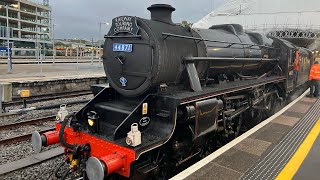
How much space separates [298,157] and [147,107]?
310cm

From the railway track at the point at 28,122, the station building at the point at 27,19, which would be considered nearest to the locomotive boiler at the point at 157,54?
the railway track at the point at 28,122

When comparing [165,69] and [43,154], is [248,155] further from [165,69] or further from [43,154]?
[43,154]

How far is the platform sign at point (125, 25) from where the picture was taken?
4.84 m

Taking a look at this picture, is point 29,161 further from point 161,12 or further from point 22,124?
point 161,12

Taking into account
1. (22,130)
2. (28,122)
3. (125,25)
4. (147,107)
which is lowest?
(22,130)

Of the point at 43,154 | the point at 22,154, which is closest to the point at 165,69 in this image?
the point at 43,154

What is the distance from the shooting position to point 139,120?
15.3 feet

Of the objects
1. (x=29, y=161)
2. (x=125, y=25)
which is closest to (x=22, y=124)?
(x=29, y=161)

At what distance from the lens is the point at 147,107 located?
15.7ft

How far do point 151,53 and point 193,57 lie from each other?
1112mm

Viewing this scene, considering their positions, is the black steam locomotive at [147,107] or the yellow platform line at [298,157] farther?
the yellow platform line at [298,157]

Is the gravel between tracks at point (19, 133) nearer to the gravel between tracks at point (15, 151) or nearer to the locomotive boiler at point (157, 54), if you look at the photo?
the gravel between tracks at point (15, 151)

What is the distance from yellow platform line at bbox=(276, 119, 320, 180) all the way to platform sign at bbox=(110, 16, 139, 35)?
3452 millimetres

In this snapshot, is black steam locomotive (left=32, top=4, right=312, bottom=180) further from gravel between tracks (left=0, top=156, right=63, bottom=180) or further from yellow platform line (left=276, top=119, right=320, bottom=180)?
yellow platform line (left=276, top=119, right=320, bottom=180)
